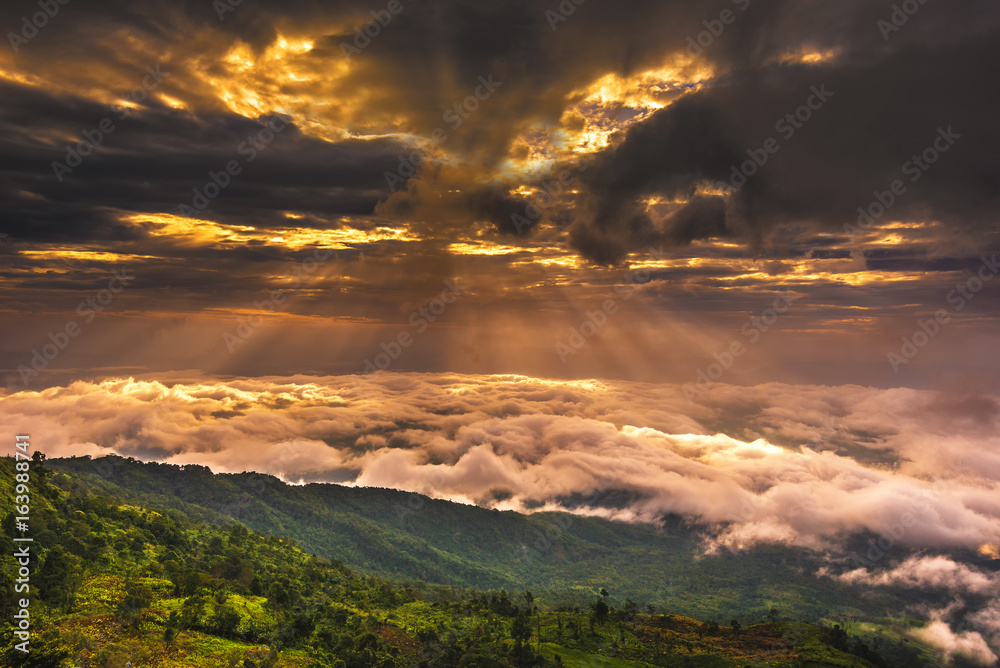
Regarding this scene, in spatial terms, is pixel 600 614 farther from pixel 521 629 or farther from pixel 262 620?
pixel 262 620

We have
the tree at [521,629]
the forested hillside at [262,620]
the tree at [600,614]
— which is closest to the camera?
the forested hillside at [262,620]

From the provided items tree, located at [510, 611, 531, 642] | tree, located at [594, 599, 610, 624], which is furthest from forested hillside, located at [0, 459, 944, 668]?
tree, located at [510, 611, 531, 642]

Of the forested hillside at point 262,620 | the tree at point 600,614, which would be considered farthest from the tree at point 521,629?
the tree at point 600,614

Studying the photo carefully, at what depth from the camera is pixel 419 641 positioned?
289 feet

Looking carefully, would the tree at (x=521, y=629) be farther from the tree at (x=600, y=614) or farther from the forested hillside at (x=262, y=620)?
the tree at (x=600, y=614)

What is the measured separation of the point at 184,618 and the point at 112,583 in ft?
60.0

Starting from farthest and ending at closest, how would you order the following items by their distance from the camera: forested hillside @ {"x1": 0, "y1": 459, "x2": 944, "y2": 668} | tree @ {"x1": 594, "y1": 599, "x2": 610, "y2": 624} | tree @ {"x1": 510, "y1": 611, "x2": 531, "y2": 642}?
tree @ {"x1": 594, "y1": 599, "x2": 610, "y2": 624}
tree @ {"x1": 510, "y1": 611, "x2": 531, "y2": 642}
forested hillside @ {"x1": 0, "y1": 459, "x2": 944, "y2": 668}

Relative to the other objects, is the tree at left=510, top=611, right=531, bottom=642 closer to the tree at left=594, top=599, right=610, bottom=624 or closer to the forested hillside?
the forested hillside

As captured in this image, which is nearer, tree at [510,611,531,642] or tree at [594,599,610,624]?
tree at [510,611,531,642]

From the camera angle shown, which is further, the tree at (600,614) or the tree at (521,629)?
the tree at (600,614)

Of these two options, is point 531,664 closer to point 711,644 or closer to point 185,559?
point 711,644

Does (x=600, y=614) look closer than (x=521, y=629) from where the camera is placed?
No

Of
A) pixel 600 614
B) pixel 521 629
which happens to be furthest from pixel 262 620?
pixel 600 614

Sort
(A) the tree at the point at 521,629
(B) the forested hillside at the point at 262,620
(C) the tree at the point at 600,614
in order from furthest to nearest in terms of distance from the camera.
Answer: (C) the tree at the point at 600,614
(A) the tree at the point at 521,629
(B) the forested hillside at the point at 262,620
